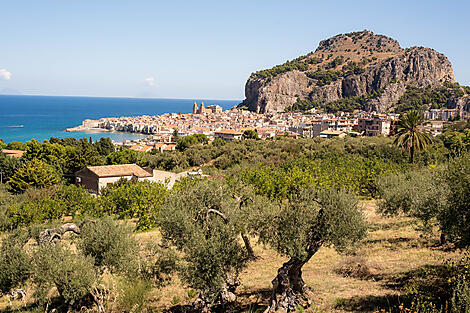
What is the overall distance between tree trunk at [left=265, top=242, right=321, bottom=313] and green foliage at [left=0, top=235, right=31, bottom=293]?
10.2m

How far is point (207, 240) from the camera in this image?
481 inches

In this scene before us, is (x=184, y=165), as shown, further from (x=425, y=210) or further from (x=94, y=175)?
(x=425, y=210)

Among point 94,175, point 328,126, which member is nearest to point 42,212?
point 94,175

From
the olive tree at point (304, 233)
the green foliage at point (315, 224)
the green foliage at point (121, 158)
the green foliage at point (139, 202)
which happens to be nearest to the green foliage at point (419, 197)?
the green foliage at point (315, 224)

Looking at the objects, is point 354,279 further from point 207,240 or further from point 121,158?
point 121,158

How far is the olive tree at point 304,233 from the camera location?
38.4ft

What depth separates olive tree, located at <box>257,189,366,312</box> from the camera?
1172 cm

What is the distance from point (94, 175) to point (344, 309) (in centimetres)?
3996

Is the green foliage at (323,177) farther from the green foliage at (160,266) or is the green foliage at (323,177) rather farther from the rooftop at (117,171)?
the rooftop at (117,171)

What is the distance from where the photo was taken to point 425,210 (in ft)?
54.0

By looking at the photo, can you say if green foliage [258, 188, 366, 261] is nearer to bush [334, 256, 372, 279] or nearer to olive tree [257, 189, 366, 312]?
olive tree [257, 189, 366, 312]

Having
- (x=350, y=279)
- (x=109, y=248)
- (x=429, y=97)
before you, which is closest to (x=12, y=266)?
(x=109, y=248)

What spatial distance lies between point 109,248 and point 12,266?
394 cm

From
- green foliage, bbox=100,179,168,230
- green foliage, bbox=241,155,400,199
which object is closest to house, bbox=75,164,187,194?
green foliage, bbox=100,179,168,230
